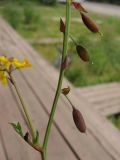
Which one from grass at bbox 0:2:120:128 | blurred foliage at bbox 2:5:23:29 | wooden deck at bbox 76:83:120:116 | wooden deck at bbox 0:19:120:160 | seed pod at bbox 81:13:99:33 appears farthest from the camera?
blurred foliage at bbox 2:5:23:29

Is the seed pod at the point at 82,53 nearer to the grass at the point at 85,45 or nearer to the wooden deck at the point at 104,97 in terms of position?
the grass at the point at 85,45

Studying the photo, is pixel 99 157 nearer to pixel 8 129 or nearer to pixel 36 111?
pixel 8 129

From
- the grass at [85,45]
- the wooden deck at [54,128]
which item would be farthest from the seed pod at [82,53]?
the grass at [85,45]

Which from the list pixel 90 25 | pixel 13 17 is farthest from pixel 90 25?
pixel 13 17

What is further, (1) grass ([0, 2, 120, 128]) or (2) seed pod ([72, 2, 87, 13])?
(1) grass ([0, 2, 120, 128])

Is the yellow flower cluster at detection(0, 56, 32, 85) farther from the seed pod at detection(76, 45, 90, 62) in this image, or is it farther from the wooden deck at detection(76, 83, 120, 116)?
the wooden deck at detection(76, 83, 120, 116)

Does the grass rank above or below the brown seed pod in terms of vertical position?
below

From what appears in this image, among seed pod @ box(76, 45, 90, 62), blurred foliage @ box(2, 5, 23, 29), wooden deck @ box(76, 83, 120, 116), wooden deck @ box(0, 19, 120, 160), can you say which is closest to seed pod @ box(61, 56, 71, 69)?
seed pod @ box(76, 45, 90, 62)

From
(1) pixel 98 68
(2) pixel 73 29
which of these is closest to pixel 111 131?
(1) pixel 98 68

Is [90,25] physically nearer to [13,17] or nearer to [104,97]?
[104,97]
